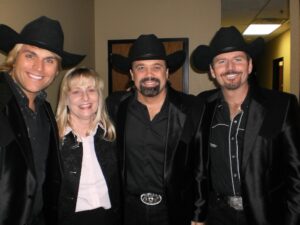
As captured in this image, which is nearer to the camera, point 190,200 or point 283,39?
point 190,200

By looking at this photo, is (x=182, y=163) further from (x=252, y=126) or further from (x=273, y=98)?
(x=273, y=98)

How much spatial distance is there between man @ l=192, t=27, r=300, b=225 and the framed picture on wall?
3187mm

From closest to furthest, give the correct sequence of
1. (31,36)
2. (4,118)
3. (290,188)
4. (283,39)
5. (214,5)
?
(4,118)
(31,36)
(290,188)
(214,5)
(283,39)

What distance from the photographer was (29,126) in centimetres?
203

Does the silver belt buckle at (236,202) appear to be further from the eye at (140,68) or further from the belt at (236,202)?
the eye at (140,68)

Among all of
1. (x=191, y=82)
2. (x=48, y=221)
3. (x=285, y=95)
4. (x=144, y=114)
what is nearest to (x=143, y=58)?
(x=144, y=114)

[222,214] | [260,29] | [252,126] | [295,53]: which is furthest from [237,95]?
[260,29]

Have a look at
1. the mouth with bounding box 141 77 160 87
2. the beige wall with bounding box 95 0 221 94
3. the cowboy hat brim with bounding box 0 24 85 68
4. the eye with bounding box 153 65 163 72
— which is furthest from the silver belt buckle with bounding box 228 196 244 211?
the beige wall with bounding box 95 0 221 94

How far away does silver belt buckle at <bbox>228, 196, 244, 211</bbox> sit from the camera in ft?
7.41

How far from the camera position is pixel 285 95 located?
2271mm

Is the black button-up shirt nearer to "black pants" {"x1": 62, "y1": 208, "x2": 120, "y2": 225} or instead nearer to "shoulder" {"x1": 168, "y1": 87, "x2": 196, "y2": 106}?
"shoulder" {"x1": 168, "y1": 87, "x2": 196, "y2": 106}

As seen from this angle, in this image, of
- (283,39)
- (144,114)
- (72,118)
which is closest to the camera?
(72,118)

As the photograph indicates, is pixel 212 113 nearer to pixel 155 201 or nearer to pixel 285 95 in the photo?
pixel 285 95

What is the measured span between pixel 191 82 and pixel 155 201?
3534mm
